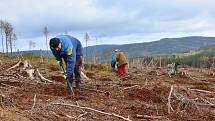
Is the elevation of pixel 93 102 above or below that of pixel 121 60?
below

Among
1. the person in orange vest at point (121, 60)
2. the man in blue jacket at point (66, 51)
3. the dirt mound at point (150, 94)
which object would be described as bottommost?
the dirt mound at point (150, 94)

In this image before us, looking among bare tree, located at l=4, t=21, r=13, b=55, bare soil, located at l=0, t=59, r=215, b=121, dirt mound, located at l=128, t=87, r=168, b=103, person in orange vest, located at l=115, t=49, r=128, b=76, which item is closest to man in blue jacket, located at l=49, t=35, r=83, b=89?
bare soil, located at l=0, t=59, r=215, b=121

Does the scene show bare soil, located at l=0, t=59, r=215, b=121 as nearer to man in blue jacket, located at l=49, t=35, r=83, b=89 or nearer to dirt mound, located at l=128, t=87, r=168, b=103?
dirt mound, located at l=128, t=87, r=168, b=103

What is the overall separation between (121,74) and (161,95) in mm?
9888

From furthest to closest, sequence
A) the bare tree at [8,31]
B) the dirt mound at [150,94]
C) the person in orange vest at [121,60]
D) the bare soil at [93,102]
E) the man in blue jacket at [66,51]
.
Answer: the bare tree at [8,31] < the person in orange vest at [121,60] < the dirt mound at [150,94] < the man in blue jacket at [66,51] < the bare soil at [93,102]

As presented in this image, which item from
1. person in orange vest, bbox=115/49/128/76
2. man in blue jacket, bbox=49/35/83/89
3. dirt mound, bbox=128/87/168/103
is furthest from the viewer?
person in orange vest, bbox=115/49/128/76

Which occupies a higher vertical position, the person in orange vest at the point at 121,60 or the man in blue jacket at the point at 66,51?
the man in blue jacket at the point at 66,51

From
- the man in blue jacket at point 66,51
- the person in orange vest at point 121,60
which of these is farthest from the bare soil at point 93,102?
the person in orange vest at point 121,60

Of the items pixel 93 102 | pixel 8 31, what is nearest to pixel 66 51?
pixel 93 102

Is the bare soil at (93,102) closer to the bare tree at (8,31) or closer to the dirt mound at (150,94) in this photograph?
the dirt mound at (150,94)

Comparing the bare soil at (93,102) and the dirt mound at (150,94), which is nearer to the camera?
the bare soil at (93,102)

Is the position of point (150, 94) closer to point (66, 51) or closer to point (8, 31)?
point (66, 51)

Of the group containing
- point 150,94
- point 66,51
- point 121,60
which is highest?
point 66,51

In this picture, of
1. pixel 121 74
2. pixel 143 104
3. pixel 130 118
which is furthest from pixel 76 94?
pixel 121 74
